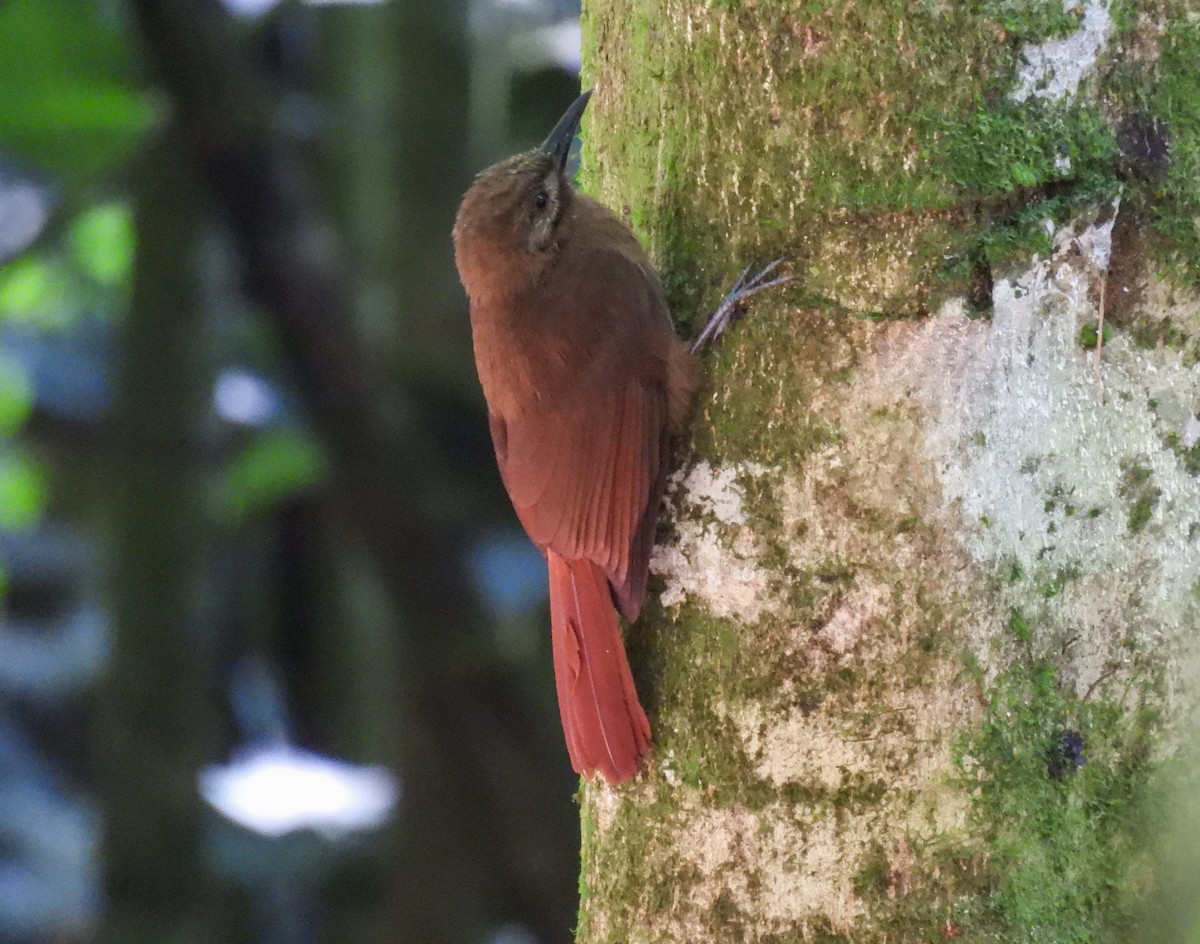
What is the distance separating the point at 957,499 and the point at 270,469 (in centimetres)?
310

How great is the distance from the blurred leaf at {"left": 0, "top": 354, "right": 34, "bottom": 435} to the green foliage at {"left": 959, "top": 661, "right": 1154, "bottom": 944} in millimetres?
3577

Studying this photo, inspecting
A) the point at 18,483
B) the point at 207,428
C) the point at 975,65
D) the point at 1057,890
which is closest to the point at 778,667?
the point at 1057,890

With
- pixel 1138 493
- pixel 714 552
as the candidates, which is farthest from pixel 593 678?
pixel 1138 493

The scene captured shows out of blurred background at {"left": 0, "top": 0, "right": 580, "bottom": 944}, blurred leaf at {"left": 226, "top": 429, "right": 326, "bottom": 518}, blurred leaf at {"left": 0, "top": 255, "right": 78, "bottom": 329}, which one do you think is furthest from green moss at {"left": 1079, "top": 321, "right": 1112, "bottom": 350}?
blurred leaf at {"left": 0, "top": 255, "right": 78, "bottom": 329}

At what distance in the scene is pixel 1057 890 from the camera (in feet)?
3.97

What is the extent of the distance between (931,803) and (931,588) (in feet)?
0.68

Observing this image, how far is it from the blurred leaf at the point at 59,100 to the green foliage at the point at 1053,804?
260cm

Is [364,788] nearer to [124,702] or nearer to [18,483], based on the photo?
[124,702]

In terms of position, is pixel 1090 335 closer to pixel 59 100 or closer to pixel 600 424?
pixel 600 424

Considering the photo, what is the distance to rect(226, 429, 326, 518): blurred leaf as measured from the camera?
397 centimetres

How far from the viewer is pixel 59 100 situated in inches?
122

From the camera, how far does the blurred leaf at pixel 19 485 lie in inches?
160

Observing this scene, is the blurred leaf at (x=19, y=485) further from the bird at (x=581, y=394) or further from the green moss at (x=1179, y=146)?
the green moss at (x=1179, y=146)

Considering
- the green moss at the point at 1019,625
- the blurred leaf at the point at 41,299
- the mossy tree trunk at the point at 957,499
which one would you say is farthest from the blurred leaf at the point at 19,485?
the green moss at the point at 1019,625
